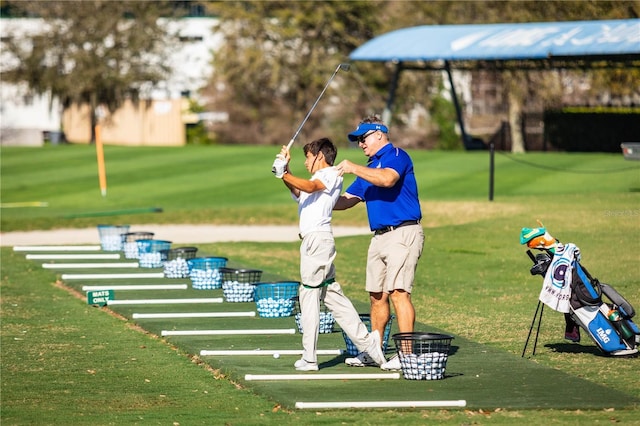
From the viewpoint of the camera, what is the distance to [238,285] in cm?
1538

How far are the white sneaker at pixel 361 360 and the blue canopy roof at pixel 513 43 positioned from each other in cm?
2231

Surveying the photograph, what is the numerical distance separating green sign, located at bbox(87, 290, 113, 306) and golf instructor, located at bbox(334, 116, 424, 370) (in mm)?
5193

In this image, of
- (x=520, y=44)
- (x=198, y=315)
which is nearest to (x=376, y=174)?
(x=198, y=315)

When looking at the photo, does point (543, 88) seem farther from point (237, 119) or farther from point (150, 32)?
point (150, 32)

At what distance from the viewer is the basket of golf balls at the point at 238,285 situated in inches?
607

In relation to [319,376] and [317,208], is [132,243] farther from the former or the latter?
[319,376]

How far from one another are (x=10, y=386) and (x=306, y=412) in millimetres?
2836

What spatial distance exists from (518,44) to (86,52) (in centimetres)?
2892

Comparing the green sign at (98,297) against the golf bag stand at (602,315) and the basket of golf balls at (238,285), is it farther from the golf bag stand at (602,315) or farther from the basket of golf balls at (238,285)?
the golf bag stand at (602,315)

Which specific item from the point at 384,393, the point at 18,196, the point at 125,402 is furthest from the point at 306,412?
the point at 18,196

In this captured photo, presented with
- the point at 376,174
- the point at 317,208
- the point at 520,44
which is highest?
the point at 520,44

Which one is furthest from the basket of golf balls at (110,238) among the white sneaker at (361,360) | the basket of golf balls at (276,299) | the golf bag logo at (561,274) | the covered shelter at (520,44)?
the covered shelter at (520,44)

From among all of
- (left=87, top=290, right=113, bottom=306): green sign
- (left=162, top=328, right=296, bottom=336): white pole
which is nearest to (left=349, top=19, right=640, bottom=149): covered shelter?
(left=87, top=290, right=113, bottom=306): green sign

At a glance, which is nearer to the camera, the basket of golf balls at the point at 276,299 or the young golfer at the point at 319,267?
the young golfer at the point at 319,267
